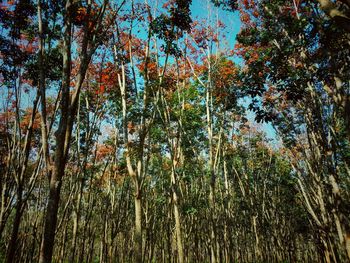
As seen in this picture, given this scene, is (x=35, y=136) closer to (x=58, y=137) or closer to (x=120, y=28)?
(x=120, y=28)

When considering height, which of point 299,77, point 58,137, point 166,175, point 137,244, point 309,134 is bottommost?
point 137,244

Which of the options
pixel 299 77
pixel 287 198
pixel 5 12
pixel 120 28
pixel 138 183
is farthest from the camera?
pixel 287 198

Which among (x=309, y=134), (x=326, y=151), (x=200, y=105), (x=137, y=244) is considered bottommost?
(x=137, y=244)

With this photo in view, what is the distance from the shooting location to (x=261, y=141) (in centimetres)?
2347

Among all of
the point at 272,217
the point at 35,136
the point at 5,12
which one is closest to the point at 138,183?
the point at 5,12

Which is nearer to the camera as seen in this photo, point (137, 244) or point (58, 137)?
point (58, 137)

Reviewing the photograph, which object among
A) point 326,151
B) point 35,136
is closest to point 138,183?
point 326,151

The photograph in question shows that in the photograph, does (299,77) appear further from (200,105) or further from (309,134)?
(200,105)

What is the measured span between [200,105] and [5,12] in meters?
10.6

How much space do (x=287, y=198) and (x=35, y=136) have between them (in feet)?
84.6

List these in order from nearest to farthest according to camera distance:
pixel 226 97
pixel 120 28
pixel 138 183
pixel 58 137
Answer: pixel 58 137 < pixel 138 183 < pixel 120 28 < pixel 226 97

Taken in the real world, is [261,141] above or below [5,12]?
above

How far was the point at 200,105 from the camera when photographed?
53.6 ft

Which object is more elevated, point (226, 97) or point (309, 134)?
point (226, 97)
